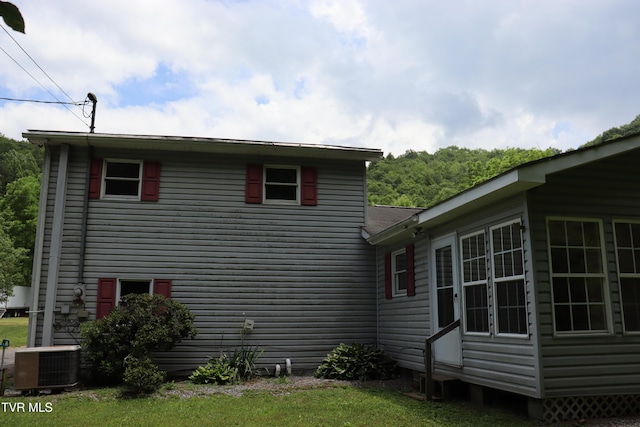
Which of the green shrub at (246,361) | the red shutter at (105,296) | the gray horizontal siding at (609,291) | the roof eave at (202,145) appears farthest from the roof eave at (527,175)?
the red shutter at (105,296)

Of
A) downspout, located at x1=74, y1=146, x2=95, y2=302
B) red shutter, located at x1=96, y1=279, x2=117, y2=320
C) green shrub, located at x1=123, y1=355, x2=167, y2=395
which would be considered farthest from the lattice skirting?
downspout, located at x1=74, y1=146, x2=95, y2=302

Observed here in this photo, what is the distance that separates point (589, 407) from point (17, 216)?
3900cm

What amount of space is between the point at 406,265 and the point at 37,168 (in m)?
43.6

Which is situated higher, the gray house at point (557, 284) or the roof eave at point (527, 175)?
the roof eave at point (527, 175)

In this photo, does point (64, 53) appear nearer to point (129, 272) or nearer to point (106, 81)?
point (106, 81)

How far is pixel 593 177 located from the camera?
6520 millimetres

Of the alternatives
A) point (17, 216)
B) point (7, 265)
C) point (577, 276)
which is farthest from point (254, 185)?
point (17, 216)

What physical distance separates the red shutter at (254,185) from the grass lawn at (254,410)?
425 centimetres

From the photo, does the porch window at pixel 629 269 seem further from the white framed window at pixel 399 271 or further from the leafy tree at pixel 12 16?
the leafy tree at pixel 12 16

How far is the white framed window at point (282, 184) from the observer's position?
11.2 metres

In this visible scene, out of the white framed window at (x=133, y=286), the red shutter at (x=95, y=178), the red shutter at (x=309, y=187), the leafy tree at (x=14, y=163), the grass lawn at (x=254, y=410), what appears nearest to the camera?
the grass lawn at (x=254, y=410)

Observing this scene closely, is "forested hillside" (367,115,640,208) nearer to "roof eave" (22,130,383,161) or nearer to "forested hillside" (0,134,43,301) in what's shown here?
"roof eave" (22,130,383,161)

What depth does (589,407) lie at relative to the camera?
5.92 meters

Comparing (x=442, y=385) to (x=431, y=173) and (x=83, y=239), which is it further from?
(x=431, y=173)
